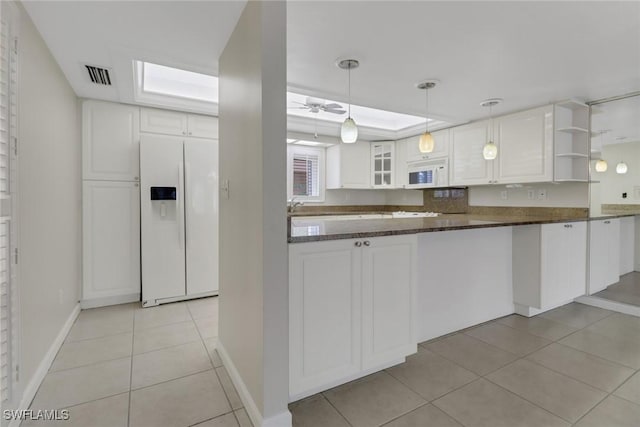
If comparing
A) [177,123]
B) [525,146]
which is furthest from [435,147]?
[177,123]

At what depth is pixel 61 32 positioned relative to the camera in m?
1.97

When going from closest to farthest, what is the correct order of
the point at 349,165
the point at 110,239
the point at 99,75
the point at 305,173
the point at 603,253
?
the point at 99,75 < the point at 110,239 < the point at 603,253 < the point at 349,165 < the point at 305,173

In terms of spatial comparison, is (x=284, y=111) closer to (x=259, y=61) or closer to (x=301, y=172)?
(x=259, y=61)

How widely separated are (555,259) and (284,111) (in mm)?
2988

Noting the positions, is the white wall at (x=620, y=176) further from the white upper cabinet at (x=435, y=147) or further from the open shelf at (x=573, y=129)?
the white upper cabinet at (x=435, y=147)

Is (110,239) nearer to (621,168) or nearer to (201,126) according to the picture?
(201,126)

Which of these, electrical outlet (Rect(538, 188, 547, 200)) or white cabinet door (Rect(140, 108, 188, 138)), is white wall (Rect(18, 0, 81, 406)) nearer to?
white cabinet door (Rect(140, 108, 188, 138))

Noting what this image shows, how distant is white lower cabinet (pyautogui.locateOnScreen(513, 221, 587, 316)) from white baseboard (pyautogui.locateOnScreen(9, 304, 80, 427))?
3734mm

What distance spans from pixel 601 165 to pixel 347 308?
3.34m

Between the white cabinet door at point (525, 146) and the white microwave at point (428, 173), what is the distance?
0.72 m

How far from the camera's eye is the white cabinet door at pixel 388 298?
1874mm

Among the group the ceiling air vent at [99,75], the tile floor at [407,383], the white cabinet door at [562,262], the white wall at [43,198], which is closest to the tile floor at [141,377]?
the tile floor at [407,383]

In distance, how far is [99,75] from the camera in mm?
2605

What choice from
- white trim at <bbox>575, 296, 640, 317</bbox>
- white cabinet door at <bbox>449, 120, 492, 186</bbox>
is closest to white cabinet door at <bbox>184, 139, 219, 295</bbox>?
white cabinet door at <bbox>449, 120, 492, 186</bbox>
